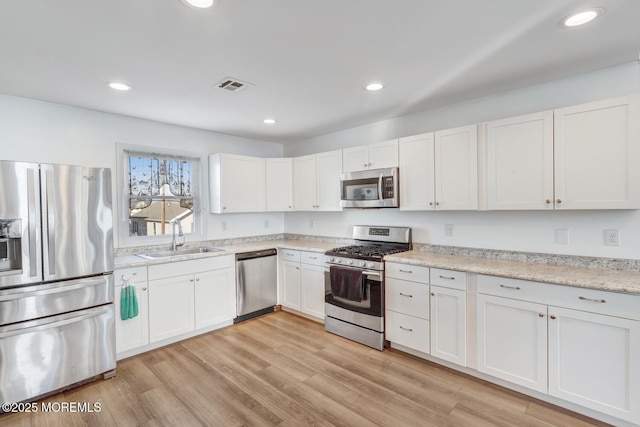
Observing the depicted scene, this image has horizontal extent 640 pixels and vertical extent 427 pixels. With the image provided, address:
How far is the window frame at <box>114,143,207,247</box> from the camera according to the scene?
348 centimetres

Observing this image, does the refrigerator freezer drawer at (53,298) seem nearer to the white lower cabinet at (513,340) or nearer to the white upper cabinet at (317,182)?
the white upper cabinet at (317,182)

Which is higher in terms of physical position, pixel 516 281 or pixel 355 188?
A: pixel 355 188

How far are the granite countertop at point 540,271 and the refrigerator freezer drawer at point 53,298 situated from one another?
2.59 meters

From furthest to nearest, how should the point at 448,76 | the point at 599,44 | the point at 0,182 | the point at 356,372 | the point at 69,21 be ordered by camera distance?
1. the point at 356,372
2. the point at 448,76
3. the point at 0,182
4. the point at 599,44
5. the point at 69,21

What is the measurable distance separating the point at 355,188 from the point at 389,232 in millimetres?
664

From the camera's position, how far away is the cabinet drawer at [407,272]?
9.29 feet

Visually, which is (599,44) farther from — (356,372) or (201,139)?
(201,139)

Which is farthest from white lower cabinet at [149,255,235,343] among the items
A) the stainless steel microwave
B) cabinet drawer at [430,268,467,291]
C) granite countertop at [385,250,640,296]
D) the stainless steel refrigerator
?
cabinet drawer at [430,268,467,291]

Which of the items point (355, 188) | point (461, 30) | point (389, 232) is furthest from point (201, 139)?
point (461, 30)

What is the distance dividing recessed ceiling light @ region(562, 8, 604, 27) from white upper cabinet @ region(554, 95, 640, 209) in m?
0.72

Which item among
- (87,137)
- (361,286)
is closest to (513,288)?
(361,286)

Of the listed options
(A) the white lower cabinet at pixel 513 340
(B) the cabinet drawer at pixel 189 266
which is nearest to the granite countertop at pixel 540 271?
(A) the white lower cabinet at pixel 513 340

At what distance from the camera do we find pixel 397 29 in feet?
6.02

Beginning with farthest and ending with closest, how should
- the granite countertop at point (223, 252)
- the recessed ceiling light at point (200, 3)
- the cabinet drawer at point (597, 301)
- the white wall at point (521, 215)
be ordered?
the granite countertop at point (223, 252)
the white wall at point (521, 215)
the cabinet drawer at point (597, 301)
the recessed ceiling light at point (200, 3)
